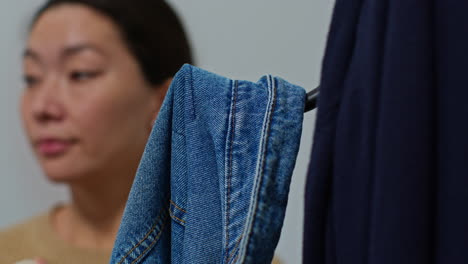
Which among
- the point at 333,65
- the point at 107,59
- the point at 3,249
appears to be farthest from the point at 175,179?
the point at 3,249

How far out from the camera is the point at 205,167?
0.40m

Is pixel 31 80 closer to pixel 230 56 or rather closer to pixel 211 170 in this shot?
pixel 230 56

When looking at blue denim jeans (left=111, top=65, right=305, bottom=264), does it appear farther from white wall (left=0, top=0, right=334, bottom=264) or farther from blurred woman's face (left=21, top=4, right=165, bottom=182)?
white wall (left=0, top=0, right=334, bottom=264)

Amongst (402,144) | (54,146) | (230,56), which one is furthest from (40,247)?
(402,144)

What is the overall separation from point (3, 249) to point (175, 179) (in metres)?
0.63

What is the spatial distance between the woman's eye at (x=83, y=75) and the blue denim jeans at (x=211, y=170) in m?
0.42

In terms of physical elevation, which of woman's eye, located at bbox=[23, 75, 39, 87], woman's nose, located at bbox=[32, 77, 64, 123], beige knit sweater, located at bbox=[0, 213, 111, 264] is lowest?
beige knit sweater, located at bbox=[0, 213, 111, 264]

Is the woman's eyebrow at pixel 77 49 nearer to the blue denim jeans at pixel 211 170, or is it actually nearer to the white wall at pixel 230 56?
the white wall at pixel 230 56

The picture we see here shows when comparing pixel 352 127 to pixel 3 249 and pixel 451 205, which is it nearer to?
pixel 451 205

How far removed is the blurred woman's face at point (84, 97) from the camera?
0.79 metres

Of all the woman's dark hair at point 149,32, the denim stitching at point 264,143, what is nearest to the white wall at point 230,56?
the woman's dark hair at point 149,32

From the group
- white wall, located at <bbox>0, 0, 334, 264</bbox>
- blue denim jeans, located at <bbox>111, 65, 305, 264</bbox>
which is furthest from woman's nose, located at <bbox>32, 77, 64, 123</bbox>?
blue denim jeans, located at <bbox>111, 65, 305, 264</bbox>

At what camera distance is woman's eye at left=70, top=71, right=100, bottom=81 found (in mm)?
→ 796

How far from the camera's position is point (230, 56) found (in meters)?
1.06
